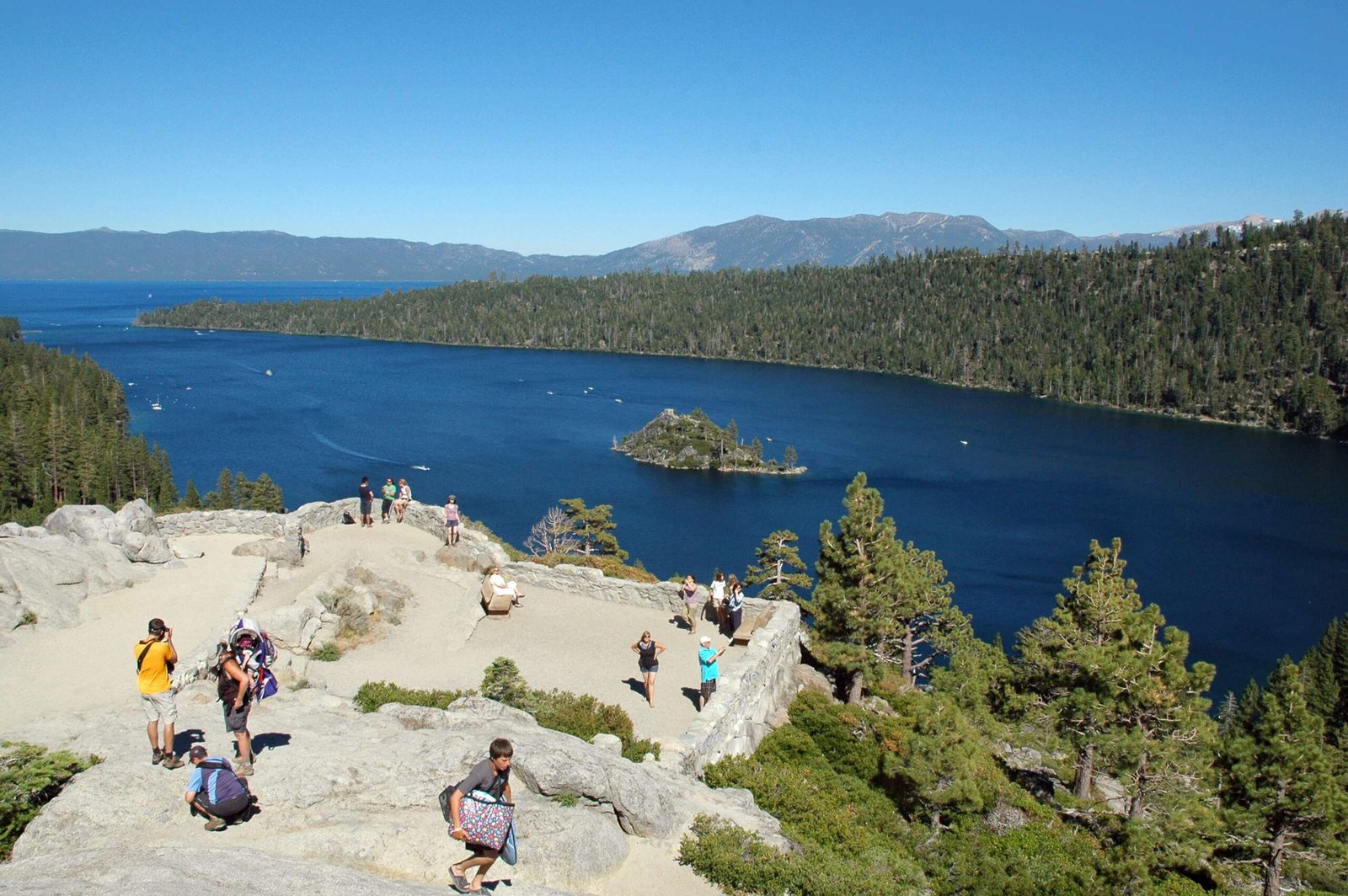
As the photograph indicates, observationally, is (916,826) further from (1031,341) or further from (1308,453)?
(1031,341)

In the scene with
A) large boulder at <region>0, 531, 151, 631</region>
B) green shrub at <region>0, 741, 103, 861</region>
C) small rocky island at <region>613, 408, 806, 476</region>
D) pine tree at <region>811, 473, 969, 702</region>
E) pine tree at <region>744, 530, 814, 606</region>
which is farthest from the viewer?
small rocky island at <region>613, 408, 806, 476</region>

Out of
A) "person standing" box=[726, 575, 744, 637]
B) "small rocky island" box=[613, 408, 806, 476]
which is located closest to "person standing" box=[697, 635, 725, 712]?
"person standing" box=[726, 575, 744, 637]

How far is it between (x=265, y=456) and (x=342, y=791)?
95859 millimetres

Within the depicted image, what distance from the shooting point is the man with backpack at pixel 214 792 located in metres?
9.84

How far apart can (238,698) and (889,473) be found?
302ft

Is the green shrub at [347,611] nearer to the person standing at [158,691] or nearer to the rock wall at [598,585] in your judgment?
Result: the rock wall at [598,585]

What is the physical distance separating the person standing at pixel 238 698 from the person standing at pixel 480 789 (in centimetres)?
344

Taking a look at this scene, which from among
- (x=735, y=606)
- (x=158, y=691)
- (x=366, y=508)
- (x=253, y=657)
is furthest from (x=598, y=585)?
(x=158, y=691)

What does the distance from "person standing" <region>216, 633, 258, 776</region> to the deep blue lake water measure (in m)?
50.0

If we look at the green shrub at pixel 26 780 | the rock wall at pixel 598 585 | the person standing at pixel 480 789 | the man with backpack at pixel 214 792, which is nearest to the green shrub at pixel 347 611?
the rock wall at pixel 598 585

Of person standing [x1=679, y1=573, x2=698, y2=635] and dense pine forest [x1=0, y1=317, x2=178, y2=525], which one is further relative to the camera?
dense pine forest [x1=0, y1=317, x2=178, y2=525]

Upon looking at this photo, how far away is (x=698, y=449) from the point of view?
10594 centimetres

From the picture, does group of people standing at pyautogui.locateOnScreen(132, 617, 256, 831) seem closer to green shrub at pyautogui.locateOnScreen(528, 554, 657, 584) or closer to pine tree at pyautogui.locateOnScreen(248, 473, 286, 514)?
green shrub at pyautogui.locateOnScreen(528, 554, 657, 584)

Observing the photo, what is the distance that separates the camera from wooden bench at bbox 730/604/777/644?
19.8 m
